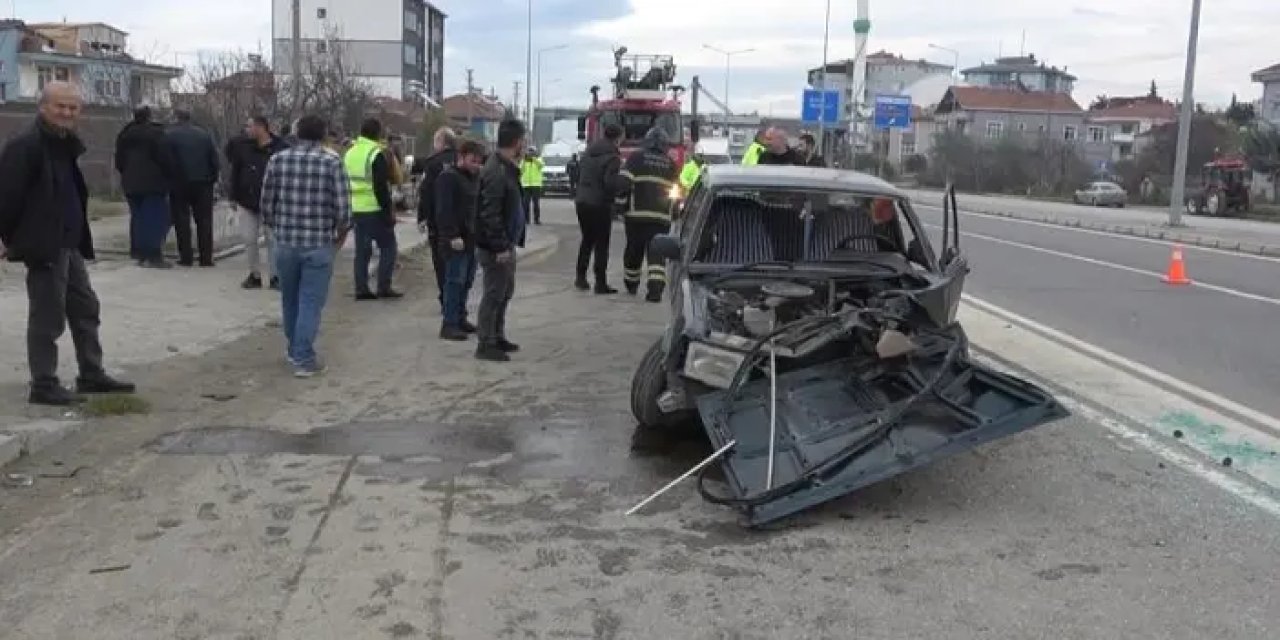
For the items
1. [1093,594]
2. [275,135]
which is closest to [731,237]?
[1093,594]

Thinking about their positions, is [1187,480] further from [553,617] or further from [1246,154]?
[1246,154]

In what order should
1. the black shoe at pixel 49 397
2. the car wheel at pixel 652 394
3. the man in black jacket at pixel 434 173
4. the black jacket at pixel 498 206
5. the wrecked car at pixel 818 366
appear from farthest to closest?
1. the man in black jacket at pixel 434 173
2. the black jacket at pixel 498 206
3. the black shoe at pixel 49 397
4. the car wheel at pixel 652 394
5. the wrecked car at pixel 818 366

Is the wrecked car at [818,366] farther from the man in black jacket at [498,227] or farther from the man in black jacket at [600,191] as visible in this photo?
the man in black jacket at [600,191]

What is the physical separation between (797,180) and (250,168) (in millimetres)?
6541

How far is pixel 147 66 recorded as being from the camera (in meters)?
24.6

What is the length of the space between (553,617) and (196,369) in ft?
16.7

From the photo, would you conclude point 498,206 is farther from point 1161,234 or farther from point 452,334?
point 1161,234

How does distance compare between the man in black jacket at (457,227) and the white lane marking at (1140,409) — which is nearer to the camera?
the white lane marking at (1140,409)

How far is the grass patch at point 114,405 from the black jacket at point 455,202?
2.89 m

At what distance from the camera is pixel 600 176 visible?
42.2ft

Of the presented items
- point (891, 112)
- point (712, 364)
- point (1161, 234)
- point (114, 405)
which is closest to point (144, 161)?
point (114, 405)

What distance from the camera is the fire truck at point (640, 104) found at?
27.4 m

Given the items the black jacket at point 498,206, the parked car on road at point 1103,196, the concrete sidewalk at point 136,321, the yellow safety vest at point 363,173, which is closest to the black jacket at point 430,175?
the yellow safety vest at point 363,173

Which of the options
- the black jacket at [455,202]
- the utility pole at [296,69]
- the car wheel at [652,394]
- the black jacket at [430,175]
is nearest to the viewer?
the car wheel at [652,394]
